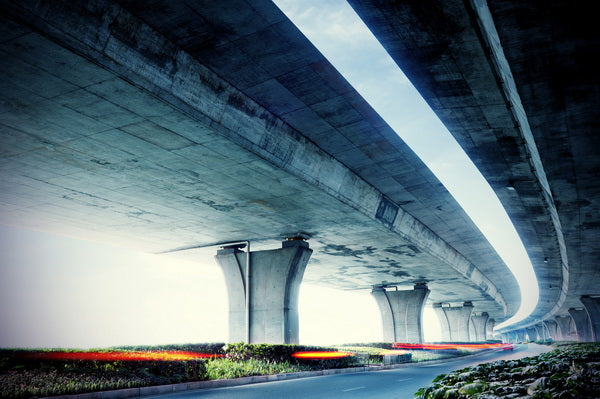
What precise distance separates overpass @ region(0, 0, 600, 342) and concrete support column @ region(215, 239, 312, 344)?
82mm

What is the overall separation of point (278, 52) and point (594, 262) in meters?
27.7

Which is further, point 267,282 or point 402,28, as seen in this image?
point 267,282

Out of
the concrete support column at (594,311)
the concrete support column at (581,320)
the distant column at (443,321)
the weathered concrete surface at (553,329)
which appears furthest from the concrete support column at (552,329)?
the concrete support column at (594,311)

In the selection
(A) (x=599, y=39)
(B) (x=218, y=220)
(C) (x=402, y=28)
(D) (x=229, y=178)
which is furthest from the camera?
(B) (x=218, y=220)

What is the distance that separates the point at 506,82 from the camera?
401 inches

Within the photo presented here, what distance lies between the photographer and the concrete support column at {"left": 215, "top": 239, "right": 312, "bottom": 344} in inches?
945

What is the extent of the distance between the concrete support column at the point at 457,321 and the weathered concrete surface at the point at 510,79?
5101 cm

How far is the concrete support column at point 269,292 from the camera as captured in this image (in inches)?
945

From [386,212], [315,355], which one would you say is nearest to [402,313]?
[315,355]

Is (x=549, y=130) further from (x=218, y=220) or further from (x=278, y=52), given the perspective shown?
(x=218, y=220)

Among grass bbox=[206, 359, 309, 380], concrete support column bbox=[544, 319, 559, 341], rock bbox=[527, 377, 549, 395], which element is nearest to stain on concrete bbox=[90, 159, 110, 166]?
grass bbox=[206, 359, 309, 380]

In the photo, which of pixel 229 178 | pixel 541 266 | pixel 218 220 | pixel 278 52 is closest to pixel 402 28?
pixel 278 52

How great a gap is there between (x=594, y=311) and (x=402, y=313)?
70.6 feet

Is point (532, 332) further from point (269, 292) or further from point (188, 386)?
point (188, 386)
